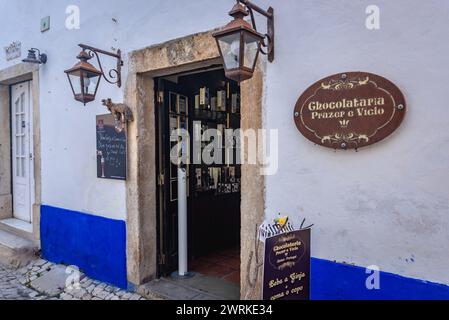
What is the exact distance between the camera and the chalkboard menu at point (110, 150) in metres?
3.61

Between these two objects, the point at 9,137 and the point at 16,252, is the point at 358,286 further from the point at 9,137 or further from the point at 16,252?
the point at 9,137

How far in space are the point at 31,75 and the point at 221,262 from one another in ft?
12.4

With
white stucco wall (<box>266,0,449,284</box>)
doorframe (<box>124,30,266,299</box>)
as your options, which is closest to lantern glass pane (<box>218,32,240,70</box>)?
white stucco wall (<box>266,0,449,284</box>)

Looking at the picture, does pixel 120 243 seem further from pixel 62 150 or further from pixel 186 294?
pixel 62 150

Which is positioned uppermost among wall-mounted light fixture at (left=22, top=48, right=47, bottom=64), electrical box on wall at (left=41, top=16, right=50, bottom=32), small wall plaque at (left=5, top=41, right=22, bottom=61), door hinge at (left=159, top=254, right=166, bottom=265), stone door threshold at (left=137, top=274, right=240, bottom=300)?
electrical box on wall at (left=41, top=16, right=50, bottom=32)

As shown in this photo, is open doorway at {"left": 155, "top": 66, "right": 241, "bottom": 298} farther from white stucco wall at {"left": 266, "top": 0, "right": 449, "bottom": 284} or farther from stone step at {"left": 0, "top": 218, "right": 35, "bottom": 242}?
stone step at {"left": 0, "top": 218, "right": 35, "bottom": 242}

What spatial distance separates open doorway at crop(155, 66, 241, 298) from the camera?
3791mm

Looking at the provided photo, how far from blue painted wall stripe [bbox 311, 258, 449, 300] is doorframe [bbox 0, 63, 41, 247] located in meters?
4.00

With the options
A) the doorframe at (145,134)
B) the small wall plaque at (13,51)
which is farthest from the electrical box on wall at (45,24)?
the doorframe at (145,134)

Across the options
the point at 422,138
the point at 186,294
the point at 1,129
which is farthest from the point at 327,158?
the point at 1,129

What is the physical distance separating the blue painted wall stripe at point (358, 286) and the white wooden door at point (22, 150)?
4.58 metres

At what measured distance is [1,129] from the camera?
5.52 metres

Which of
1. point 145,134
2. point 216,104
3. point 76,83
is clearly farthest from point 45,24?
point 216,104

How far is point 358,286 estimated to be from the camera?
2.28 meters
